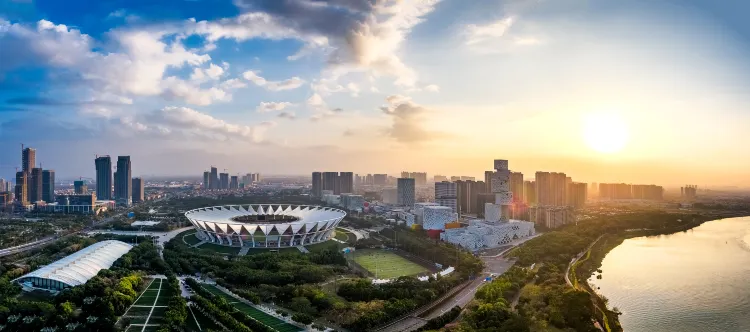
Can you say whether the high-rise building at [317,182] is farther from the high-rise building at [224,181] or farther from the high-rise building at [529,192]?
the high-rise building at [529,192]

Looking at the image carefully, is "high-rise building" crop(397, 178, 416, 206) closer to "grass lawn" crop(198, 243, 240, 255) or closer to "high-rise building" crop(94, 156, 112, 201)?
"grass lawn" crop(198, 243, 240, 255)

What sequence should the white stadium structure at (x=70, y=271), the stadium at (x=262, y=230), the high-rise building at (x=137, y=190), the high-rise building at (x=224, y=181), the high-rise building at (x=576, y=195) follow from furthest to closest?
the high-rise building at (x=224, y=181) → the high-rise building at (x=137, y=190) → the high-rise building at (x=576, y=195) → the stadium at (x=262, y=230) → the white stadium structure at (x=70, y=271)

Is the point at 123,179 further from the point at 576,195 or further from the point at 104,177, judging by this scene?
the point at 576,195

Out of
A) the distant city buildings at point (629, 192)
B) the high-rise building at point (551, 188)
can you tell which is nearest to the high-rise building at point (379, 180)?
the distant city buildings at point (629, 192)

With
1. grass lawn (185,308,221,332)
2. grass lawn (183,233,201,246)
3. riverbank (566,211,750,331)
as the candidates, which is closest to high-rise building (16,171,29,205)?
grass lawn (183,233,201,246)

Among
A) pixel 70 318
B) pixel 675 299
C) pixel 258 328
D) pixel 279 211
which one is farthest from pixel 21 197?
pixel 675 299

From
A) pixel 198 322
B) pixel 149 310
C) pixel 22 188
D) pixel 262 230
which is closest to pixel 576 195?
pixel 262 230
